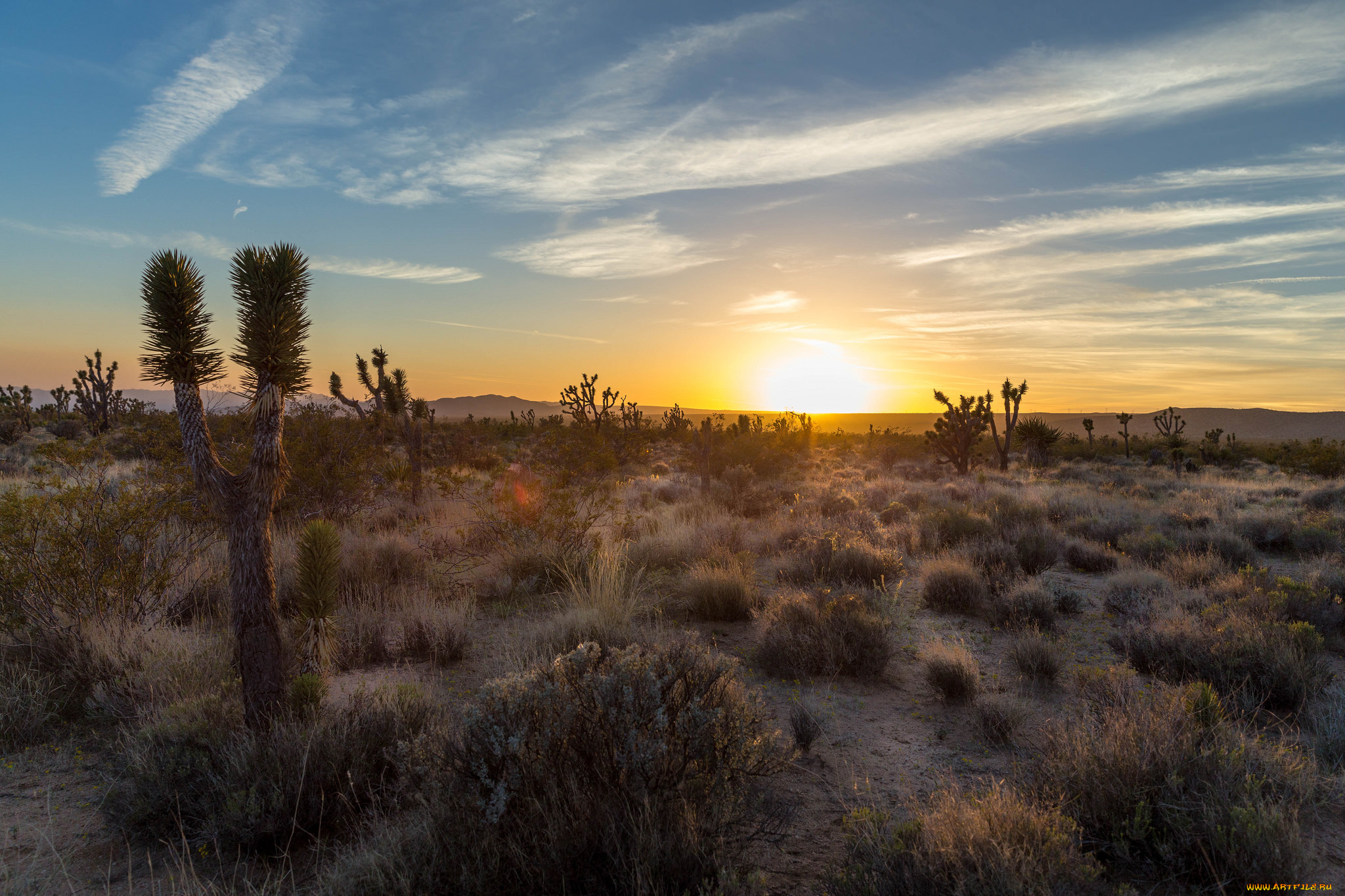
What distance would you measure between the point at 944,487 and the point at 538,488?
15301mm

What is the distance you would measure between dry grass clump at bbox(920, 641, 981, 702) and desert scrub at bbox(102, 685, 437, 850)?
4466mm

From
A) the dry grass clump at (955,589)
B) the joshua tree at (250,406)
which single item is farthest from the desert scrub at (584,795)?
the dry grass clump at (955,589)

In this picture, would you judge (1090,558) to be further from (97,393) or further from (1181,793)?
(97,393)

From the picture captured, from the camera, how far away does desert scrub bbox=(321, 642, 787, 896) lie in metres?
3.09

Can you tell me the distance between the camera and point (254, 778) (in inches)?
156

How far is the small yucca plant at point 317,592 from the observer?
19.7ft

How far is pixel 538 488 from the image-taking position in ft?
33.3

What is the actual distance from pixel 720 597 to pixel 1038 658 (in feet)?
11.8

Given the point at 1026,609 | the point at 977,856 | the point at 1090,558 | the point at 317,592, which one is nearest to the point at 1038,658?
the point at 1026,609

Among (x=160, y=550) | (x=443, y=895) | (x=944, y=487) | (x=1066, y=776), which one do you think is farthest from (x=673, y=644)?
(x=944, y=487)

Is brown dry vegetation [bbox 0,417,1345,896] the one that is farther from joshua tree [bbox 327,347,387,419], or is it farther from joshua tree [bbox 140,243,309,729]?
joshua tree [bbox 327,347,387,419]

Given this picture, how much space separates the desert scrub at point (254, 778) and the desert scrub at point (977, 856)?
8.79 feet

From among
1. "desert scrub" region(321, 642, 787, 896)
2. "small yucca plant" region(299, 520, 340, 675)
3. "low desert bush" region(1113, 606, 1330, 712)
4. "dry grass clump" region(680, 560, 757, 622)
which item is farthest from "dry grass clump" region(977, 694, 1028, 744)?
"small yucca plant" region(299, 520, 340, 675)

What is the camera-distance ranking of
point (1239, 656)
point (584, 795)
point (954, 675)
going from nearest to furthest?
1. point (584, 795)
2. point (1239, 656)
3. point (954, 675)
